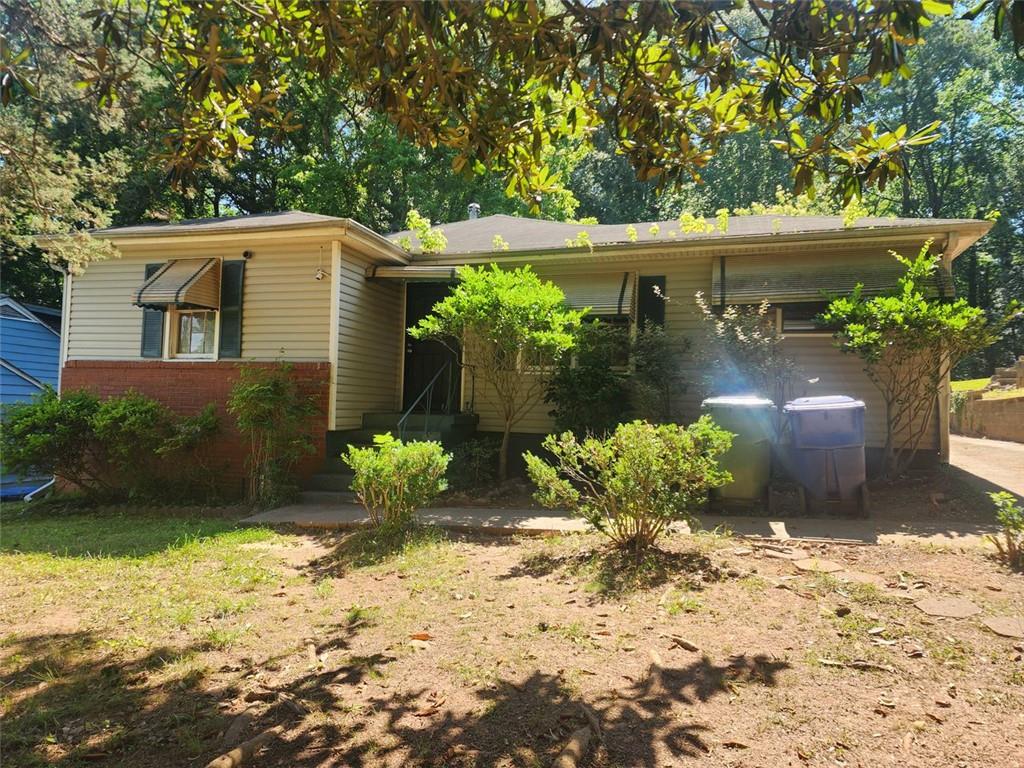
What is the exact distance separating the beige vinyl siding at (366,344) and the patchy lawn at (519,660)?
4469 mm

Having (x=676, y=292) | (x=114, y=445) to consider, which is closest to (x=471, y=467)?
(x=676, y=292)

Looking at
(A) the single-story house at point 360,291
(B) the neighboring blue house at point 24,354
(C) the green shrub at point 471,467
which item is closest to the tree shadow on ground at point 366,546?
(C) the green shrub at point 471,467

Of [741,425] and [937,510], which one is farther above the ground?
[741,425]

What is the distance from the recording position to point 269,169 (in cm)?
2159

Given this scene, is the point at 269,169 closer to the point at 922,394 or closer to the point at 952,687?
the point at 922,394

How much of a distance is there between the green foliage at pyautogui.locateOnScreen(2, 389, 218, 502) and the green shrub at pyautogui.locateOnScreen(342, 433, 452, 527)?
406 centimetres

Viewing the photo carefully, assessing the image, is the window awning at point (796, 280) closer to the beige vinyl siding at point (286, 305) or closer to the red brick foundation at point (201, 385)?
the beige vinyl siding at point (286, 305)

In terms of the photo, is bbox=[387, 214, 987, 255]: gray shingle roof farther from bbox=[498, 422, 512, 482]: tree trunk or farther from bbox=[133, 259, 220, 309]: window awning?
bbox=[133, 259, 220, 309]: window awning

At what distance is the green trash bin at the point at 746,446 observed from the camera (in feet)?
19.9

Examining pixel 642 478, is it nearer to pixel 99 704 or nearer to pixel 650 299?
pixel 99 704

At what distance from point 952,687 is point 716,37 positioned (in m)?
3.33

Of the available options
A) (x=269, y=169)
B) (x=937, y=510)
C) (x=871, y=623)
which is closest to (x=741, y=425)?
(x=937, y=510)

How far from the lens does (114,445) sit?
8.31 metres

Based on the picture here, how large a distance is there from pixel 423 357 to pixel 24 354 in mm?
9421
